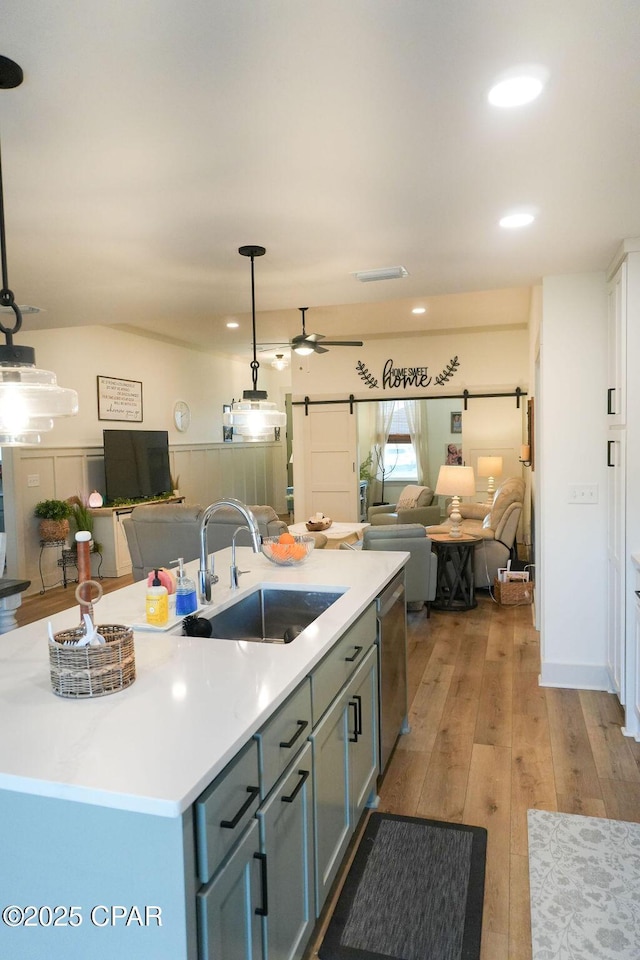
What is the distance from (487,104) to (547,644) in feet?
10.2

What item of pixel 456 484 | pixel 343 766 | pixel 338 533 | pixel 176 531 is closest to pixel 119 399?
pixel 176 531

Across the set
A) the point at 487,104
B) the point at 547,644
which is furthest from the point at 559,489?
the point at 487,104

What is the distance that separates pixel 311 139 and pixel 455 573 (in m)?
4.41

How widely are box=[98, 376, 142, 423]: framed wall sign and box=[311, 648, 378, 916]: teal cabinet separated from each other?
5.90 metres

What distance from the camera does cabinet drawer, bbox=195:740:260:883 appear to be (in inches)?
46.5

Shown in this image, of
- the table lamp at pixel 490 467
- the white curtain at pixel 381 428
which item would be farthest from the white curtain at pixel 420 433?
the table lamp at pixel 490 467

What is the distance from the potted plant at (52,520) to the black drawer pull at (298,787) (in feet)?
17.6

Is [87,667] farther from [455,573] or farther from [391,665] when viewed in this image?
[455,573]

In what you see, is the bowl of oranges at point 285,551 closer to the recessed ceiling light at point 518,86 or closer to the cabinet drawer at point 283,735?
the cabinet drawer at point 283,735

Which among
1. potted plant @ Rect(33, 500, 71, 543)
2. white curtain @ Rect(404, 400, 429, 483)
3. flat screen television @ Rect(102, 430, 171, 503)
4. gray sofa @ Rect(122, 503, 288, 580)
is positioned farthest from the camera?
white curtain @ Rect(404, 400, 429, 483)

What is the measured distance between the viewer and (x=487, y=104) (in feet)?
6.02

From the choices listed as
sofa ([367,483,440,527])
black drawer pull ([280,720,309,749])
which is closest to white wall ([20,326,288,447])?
sofa ([367,483,440,527])

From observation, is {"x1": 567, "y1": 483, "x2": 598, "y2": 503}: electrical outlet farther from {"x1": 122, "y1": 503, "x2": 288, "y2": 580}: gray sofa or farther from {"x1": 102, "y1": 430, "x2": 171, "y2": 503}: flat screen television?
{"x1": 102, "y1": 430, "x2": 171, "y2": 503}: flat screen television

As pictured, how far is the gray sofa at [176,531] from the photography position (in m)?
5.38
